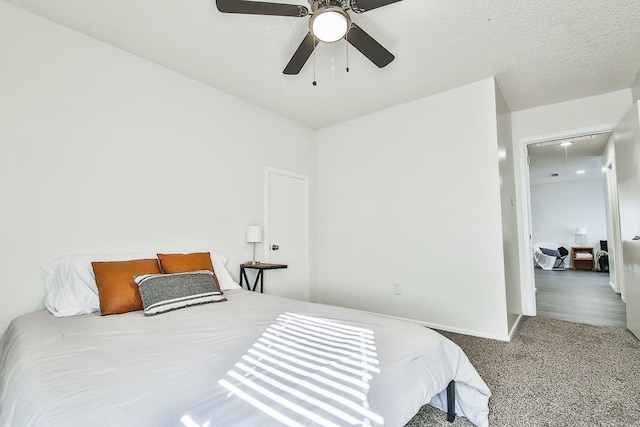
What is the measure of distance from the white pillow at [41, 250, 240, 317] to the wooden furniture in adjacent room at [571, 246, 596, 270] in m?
10.5

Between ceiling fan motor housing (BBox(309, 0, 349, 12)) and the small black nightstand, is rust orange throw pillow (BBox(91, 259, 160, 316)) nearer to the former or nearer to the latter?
the small black nightstand

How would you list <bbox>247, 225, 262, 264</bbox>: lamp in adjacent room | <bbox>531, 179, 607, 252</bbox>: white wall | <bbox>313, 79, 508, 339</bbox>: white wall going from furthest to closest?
<bbox>531, 179, 607, 252</bbox>: white wall < <bbox>247, 225, 262, 264</bbox>: lamp in adjacent room < <bbox>313, 79, 508, 339</bbox>: white wall

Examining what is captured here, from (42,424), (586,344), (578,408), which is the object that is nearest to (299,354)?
(42,424)

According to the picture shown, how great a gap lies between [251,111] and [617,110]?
13.8 ft

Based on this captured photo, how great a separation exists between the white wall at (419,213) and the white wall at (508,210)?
156mm

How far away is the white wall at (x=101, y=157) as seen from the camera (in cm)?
211

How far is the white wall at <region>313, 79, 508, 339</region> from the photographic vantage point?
3172mm

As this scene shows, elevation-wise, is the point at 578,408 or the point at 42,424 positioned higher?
the point at 42,424

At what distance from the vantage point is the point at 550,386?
208 cm

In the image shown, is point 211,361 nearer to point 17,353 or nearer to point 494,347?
point 17,353

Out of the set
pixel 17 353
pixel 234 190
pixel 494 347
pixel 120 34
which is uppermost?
pixel 120 34

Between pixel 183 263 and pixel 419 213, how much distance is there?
102 inches

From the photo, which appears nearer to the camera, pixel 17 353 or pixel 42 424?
pixel 42 424

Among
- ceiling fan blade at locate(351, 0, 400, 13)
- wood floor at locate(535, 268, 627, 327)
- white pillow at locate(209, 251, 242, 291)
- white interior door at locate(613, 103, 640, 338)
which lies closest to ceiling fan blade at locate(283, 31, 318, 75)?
ceiling fan blade at locate(351, 0, 400, 13)
